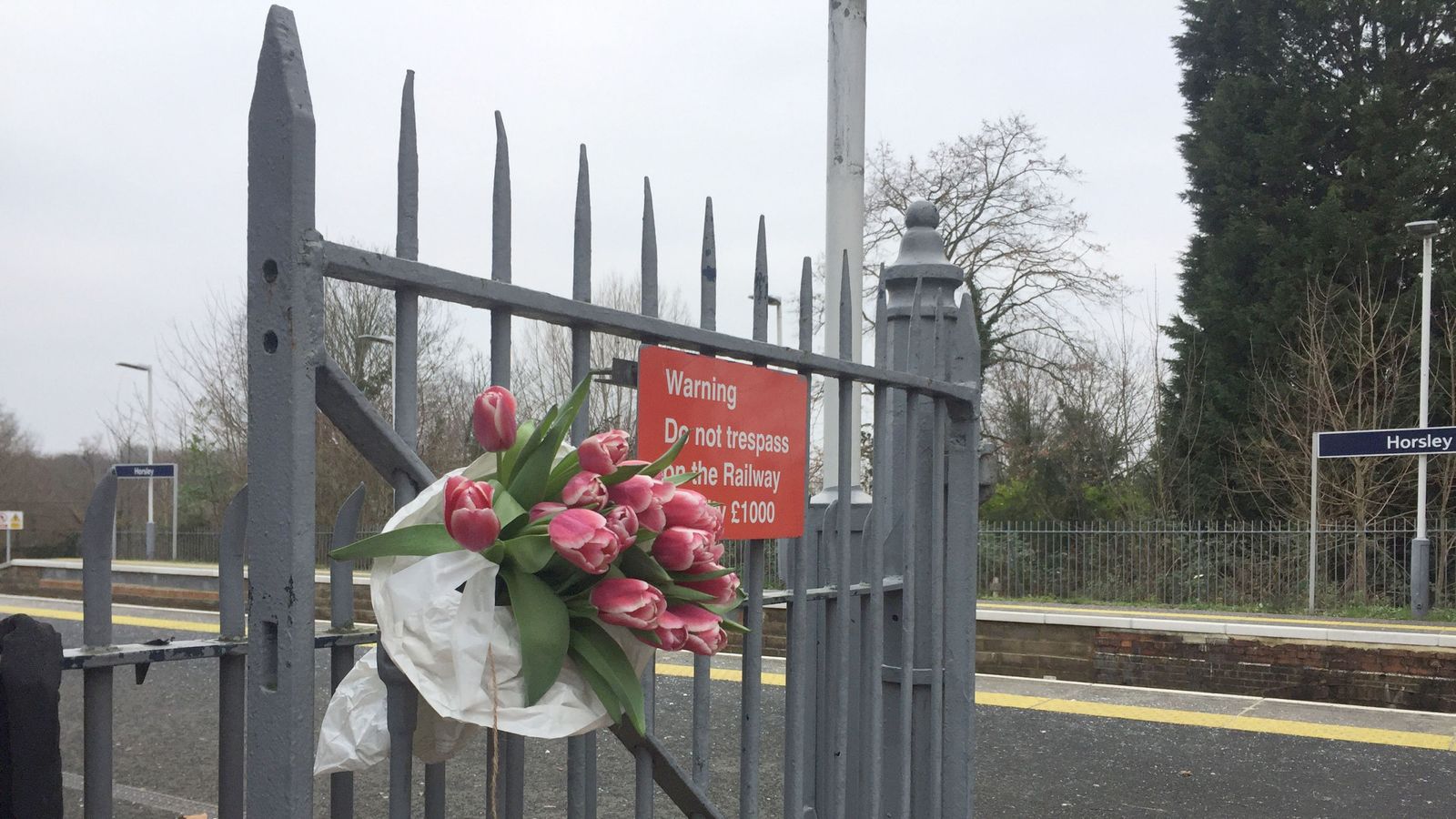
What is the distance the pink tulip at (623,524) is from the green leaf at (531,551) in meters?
0.09

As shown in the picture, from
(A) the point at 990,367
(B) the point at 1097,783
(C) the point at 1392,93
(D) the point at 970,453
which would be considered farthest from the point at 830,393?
(A) the point at 990,367

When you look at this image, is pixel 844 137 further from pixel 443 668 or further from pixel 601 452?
pixel 443 668

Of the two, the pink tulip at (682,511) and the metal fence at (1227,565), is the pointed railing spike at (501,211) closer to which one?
the pink tulip at (682,511)

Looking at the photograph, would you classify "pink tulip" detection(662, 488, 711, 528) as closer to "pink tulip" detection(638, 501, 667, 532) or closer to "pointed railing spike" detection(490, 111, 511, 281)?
"pink tulip" detection(638, 501, 667, 532)

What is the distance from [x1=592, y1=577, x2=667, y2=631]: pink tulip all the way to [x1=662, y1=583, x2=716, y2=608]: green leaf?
57 millimetres

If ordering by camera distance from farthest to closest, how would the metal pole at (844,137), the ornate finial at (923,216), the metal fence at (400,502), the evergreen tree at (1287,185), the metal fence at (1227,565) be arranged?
the evergreen tree at (1287,185), the metal fence at (1227,565), the metal pole at (844,137), the ornate finial at (923,216), the metal fence at (400,502)

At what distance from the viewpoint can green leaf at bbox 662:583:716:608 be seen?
1.73 m

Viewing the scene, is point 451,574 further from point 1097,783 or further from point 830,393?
point 1097,783

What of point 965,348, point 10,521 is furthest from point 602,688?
point 10,521

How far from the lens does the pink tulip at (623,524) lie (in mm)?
1610

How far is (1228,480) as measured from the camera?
22047 mm

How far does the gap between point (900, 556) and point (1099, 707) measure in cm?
605

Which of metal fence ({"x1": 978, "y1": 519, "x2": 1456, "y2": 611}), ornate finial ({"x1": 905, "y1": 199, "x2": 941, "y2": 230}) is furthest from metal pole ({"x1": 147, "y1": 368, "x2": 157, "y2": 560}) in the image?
ornate finial ({"x1": 905, "y1": 199, "x2": 941, "y2": 230})

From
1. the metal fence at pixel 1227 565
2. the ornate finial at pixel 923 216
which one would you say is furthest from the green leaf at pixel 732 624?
the metal fence at pixel 1227 565
